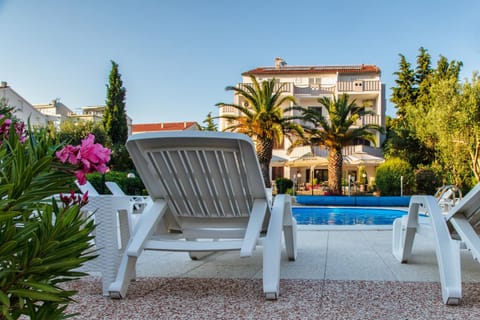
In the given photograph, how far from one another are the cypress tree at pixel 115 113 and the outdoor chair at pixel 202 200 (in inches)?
1149

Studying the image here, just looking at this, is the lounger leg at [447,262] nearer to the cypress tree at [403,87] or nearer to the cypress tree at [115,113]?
the cypress tree at [115,113]

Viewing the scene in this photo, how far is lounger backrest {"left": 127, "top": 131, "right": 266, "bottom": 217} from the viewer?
11.0 feet

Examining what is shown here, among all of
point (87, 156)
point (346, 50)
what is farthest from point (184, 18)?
point (346, 50)

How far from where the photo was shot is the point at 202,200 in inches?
152

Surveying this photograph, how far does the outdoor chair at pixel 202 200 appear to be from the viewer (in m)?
3.30

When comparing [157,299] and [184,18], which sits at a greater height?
[184,18]

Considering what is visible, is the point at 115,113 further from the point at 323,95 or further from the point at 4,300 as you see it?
the point at 4,300

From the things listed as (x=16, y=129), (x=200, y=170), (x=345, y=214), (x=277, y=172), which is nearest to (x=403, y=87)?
(x=277, y=172)

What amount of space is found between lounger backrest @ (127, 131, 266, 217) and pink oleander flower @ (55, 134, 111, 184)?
5.86 feet

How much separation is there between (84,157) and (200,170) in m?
2.20

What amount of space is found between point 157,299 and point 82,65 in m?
19.4

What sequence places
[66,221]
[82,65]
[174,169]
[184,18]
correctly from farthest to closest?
[82,65] → [184,18] → [174,169] → [66,221]

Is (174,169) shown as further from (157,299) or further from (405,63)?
(405,63)

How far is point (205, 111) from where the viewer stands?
45.5 m
